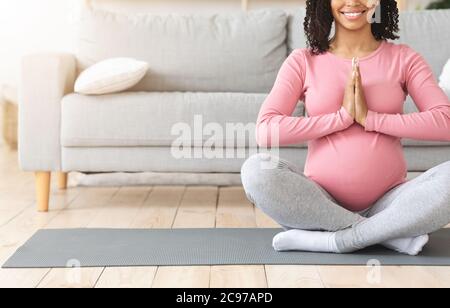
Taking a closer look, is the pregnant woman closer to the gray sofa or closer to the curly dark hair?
the curly dark hair

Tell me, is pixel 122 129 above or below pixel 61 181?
above

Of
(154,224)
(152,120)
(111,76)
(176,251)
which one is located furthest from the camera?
(111,76)

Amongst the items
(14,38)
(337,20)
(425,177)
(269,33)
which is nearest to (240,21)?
(269,33)

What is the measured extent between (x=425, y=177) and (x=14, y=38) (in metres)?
3.67

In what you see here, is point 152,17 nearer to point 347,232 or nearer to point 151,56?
point 151,56

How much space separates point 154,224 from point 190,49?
104cm

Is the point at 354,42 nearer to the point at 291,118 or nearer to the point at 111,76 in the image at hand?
the point at 291,118

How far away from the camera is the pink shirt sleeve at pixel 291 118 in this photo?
1.90 meters

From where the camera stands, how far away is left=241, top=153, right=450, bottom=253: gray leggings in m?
1.82

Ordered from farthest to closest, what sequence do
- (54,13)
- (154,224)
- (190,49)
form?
(54,13), (190,49), (154,224)

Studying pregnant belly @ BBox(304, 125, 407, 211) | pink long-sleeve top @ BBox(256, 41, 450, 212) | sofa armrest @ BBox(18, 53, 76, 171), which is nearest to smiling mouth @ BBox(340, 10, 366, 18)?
pink long-sleeve top @ BBox(256, 41, 450, 212)

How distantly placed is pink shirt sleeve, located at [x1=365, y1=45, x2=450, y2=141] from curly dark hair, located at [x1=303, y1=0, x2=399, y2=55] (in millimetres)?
112

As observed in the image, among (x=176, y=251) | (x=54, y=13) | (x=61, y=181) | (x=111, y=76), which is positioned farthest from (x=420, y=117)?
(x=54, y=13)

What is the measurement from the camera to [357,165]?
193cm
